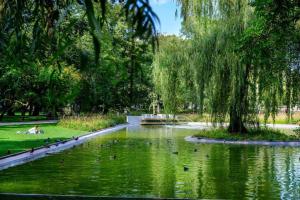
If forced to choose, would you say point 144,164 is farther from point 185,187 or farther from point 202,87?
point 202,87

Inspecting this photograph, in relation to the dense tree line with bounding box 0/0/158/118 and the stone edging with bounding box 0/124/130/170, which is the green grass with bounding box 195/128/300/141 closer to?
the stone edging with bounding box 0/124/130/170

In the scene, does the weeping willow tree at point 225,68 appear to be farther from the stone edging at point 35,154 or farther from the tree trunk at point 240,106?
the stone edging at point 35,154

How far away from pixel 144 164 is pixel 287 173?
4928 millimetres

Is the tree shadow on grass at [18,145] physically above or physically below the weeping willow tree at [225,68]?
below

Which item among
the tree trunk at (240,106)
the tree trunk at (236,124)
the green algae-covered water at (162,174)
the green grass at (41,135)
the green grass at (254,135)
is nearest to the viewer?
the green algae-covered water at (162,174)

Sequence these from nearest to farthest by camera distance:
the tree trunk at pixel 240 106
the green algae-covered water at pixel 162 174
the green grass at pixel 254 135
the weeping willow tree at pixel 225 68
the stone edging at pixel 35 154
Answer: the green algae-covered water at pixel 162 174 < the stone edging at pixel 35 154 < the weeping willow tree at pixel 225 68 < the tree trunk at pixel 240 106 < the green grass at pixel 254 135

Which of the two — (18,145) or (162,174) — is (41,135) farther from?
(162,174)

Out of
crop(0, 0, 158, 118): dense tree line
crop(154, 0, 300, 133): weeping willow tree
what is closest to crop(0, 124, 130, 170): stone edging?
crop(154, 0, 300, 133): weeping willow tree

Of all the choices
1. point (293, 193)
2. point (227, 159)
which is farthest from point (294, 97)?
point (293, 193)

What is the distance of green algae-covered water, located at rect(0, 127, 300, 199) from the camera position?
11.8 m

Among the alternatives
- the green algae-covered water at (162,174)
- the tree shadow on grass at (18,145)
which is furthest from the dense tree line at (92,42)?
the tree shadow on grass at (18,145)

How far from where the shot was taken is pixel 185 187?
12477 mm

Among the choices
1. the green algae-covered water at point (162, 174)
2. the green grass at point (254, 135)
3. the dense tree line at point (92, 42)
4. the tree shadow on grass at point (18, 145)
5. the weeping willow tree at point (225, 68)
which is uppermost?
the weeping willow tree at point (225, 68)

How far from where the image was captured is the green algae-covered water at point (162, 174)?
11789 mm
